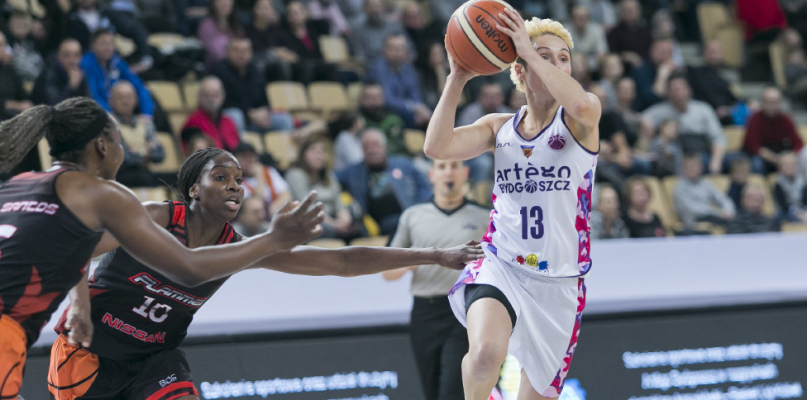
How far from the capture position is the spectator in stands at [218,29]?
9594 mm

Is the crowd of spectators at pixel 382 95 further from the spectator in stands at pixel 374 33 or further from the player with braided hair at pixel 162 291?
the player with braided hair at pixel 162 291

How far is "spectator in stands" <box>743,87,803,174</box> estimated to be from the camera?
1108 centimetres

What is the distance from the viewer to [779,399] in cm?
580

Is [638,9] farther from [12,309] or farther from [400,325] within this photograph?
[12,309]

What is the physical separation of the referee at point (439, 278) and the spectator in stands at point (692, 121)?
20.6 feet

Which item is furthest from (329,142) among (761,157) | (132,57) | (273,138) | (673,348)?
(761,157)

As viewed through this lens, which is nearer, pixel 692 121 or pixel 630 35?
pixel 692 121

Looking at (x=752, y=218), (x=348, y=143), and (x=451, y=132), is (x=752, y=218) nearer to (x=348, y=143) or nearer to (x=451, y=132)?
(x=348, y=143)

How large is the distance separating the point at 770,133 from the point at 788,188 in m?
1.24

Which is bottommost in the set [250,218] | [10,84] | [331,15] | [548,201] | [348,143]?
[250,218]

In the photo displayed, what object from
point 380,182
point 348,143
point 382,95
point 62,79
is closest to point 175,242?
point 62,79

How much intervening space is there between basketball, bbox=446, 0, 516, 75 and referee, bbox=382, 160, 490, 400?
1407 mm

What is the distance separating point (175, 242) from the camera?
282 cm

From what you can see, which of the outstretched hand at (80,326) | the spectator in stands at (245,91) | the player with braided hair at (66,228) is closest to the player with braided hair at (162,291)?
the outstretched hand at (80,326)
